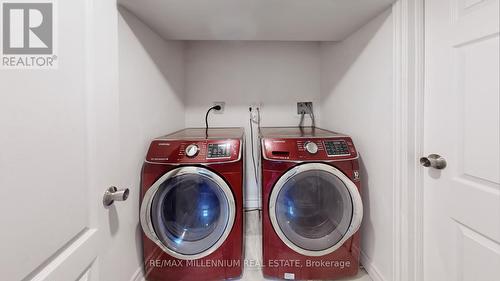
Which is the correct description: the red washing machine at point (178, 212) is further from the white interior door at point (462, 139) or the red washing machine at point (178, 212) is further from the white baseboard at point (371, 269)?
the white interior door at point (462, 139)

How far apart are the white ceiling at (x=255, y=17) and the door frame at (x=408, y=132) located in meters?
0.18

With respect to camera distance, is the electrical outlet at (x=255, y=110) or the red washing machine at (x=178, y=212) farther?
the electrical outlet at (x=255, y=110)

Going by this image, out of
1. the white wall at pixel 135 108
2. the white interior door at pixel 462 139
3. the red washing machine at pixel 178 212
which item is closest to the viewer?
the white interior door at pixel 462 139

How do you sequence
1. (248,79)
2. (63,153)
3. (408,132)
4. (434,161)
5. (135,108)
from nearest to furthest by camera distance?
(63,153) < (434,161) < (408,132) < (135,108) < (248,79)

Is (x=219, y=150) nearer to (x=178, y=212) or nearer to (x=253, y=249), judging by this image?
(x=178, y=212)

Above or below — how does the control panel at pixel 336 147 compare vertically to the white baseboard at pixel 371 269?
above

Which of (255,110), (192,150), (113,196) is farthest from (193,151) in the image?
(255,110)

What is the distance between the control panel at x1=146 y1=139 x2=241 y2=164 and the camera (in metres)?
1.31

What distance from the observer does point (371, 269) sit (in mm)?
1438

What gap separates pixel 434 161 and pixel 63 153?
143 centimetres

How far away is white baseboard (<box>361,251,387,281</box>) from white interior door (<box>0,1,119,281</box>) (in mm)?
1457

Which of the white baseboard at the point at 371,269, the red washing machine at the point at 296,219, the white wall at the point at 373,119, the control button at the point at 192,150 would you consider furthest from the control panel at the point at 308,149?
the white baseboard at the point at 371,269

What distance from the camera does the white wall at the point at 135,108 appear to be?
119cm

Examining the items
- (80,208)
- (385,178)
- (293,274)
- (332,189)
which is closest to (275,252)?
(293,274)
